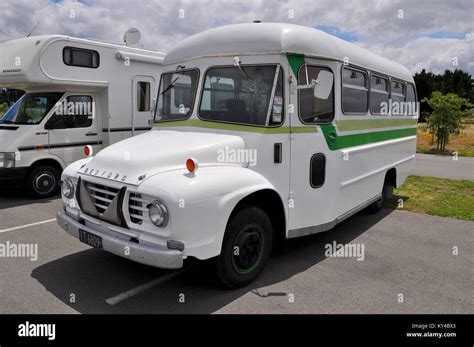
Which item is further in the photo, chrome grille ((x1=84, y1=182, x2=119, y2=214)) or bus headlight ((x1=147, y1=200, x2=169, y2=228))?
chrome grille ((x1=84, y1=182, x2=119, y2=214))

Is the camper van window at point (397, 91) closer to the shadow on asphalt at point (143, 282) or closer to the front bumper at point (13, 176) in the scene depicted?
the shadow on asphalt at point (143, 282)

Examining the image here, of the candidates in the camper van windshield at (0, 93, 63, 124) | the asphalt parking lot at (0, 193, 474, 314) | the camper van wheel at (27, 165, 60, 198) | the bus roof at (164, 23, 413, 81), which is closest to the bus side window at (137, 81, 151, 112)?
the camper van windshield at (0, 93, 63, 124)

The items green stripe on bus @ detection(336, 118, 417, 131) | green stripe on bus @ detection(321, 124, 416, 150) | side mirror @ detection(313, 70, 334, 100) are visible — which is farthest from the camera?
green stripe on bus @ detection(336, 118, 417, 131)

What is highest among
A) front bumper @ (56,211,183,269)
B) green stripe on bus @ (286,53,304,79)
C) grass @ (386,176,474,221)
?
green stripe on bus @ (286,53,304,79)

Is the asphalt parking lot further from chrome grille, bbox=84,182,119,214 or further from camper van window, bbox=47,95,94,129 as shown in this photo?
camper van window, bbox=47,95,94,129

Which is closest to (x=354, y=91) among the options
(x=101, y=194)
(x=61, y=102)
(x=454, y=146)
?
(x=101, y=194)

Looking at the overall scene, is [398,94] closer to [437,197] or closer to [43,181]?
[437,197]

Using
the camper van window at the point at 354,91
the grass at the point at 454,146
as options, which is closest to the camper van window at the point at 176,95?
the camper van window at the point at 354,91

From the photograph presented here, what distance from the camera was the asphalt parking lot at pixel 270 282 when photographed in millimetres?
3955

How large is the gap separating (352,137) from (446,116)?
49.5 feet

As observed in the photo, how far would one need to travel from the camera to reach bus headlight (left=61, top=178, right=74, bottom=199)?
178 inches

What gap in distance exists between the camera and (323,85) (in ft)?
16.3

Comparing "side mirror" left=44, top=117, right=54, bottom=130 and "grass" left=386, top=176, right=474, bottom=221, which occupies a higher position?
"side mirror" left=44, top=117, right=54, bottom=130

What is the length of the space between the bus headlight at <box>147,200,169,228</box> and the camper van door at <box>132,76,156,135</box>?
643cm
